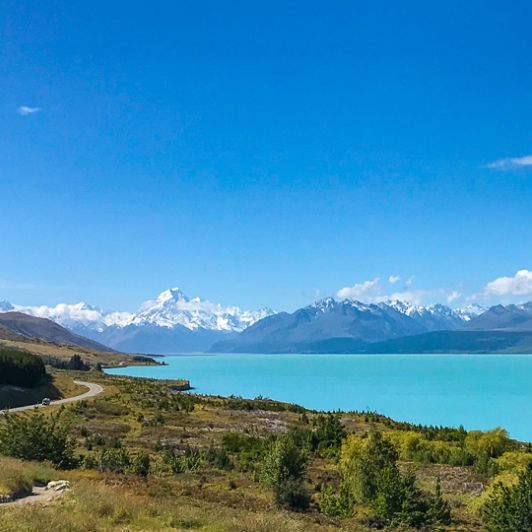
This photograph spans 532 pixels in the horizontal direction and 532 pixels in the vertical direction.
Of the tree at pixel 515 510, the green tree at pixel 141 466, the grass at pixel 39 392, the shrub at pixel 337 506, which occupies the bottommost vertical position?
the grass at pixel 39 392

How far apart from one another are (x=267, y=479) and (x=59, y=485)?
10138mm

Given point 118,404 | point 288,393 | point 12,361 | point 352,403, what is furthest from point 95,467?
point 288,393

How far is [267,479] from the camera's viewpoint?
23625mm

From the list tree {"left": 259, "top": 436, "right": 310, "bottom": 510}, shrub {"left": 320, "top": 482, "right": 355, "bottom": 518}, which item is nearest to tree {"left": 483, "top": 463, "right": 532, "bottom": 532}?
shrub {"left": 320, "top": 482, "right": 355, "bottom": 518}

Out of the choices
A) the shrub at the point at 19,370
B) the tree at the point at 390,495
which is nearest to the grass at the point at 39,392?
the shrub at the point at 19,370

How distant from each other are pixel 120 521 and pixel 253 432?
35124 millimetres

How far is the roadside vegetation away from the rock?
1.93 ft

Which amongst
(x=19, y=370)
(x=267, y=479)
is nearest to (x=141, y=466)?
(x=267, y=479)

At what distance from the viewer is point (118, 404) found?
6022cm

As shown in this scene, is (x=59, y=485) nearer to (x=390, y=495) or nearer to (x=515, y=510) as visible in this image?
(x=390, y=495)

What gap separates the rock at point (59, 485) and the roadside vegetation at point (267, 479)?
589 mm

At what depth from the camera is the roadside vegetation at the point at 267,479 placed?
43.9 feet

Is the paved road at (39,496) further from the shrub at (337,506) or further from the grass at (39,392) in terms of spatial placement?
the grass at (39,392)

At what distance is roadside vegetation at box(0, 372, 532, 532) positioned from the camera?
13.4 metres
